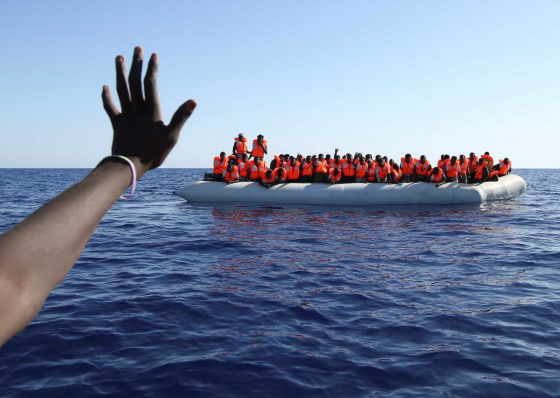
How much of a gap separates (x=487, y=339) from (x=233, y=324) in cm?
322

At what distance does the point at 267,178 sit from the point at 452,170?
8719 millimetres

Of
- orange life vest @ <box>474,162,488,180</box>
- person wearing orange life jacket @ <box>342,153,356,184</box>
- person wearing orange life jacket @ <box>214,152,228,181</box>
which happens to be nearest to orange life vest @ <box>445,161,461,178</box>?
orange life vest @ <box>474,162,488,180</box>

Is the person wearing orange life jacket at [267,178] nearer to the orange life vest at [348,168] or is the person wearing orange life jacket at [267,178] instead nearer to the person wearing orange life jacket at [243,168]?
the person wearing orange life jacket at [243,168]

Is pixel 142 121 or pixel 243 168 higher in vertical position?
pixel 243 168

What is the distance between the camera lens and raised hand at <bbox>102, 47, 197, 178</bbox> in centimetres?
165

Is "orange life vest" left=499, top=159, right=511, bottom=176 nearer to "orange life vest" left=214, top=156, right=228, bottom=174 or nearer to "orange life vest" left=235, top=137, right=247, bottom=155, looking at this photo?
"orange life vest" left=235, top=137, right=247, bottom=155

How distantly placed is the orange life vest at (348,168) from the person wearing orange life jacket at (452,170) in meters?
4.39

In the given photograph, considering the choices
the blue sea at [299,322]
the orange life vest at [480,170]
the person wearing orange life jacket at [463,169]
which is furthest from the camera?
the orange life vest at [480,170]

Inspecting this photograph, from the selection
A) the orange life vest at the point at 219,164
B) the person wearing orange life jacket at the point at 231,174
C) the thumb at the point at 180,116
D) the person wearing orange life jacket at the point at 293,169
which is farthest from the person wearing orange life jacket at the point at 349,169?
the thumb at the point at 180,116

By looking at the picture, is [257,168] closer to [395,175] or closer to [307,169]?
[307,169]

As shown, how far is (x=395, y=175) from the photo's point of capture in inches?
820

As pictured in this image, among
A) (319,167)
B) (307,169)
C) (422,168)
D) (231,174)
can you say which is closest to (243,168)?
(231,174)

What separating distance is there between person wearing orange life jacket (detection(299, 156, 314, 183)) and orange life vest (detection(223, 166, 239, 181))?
10.4 ft

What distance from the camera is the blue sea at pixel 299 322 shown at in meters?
4.48
